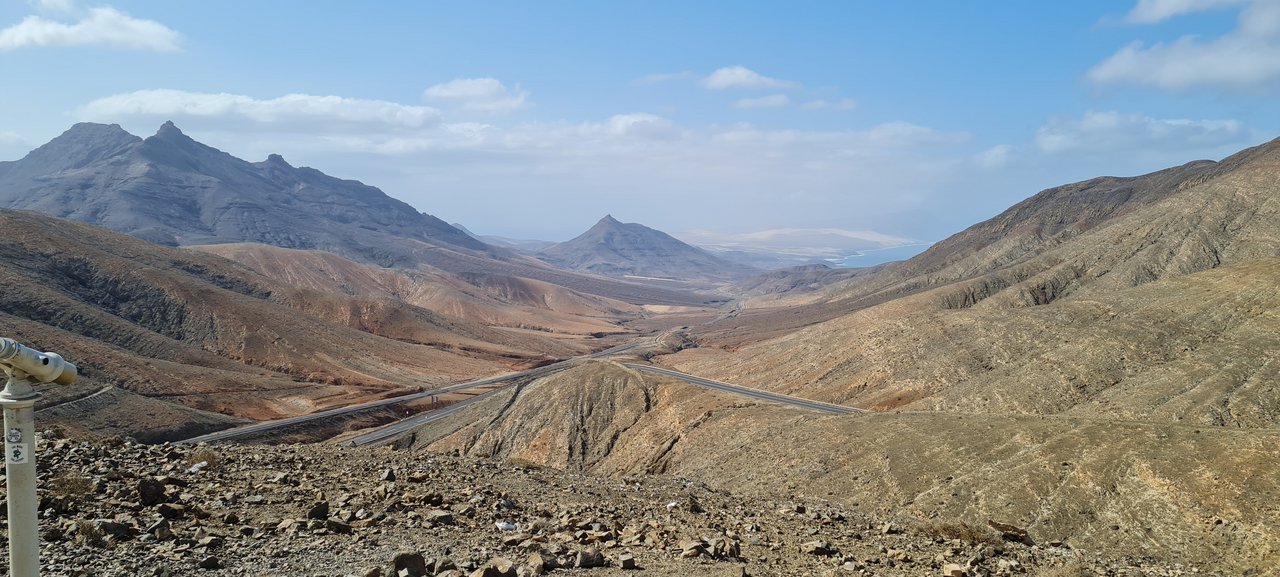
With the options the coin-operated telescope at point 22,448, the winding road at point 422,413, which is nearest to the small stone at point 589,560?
the coin-operated telescope at point 22,448

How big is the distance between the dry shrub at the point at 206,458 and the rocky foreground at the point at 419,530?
3.0 inches

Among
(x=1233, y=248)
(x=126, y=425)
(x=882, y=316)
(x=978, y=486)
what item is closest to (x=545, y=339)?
(x=882, y=316)

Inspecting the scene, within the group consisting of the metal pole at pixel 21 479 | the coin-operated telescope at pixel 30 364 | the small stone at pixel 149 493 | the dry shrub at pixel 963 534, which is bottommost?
the dry shrub at pixel 963 534

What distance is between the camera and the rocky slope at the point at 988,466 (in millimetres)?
23438

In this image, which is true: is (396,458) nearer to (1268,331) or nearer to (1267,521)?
(1267,521)

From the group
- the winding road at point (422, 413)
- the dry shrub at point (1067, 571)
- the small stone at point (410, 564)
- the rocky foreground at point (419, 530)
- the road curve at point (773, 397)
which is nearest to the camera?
the small stone at point (410, 564)

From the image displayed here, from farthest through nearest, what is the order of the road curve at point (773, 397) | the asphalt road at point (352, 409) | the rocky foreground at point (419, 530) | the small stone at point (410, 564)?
the asphalt road at point (352, 409) < the road curve at point (773, 397) < the rocky foreground at point (419, 530) < the small stone at point (410, 564)

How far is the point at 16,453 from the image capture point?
792cm

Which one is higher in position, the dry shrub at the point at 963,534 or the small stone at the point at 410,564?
the small stone at the point at 410,564

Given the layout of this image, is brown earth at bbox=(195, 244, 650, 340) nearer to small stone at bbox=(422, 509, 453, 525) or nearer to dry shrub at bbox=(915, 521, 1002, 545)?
dry shrub at bbox=(915, 521, 1002, 545)

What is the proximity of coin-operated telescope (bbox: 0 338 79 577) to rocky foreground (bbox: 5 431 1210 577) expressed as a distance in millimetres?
3441

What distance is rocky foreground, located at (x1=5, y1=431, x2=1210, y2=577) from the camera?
12164 millimetres

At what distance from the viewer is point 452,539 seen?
47.1 feet

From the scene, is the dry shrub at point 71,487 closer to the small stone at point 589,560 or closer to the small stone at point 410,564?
the small stone at point 410,564
